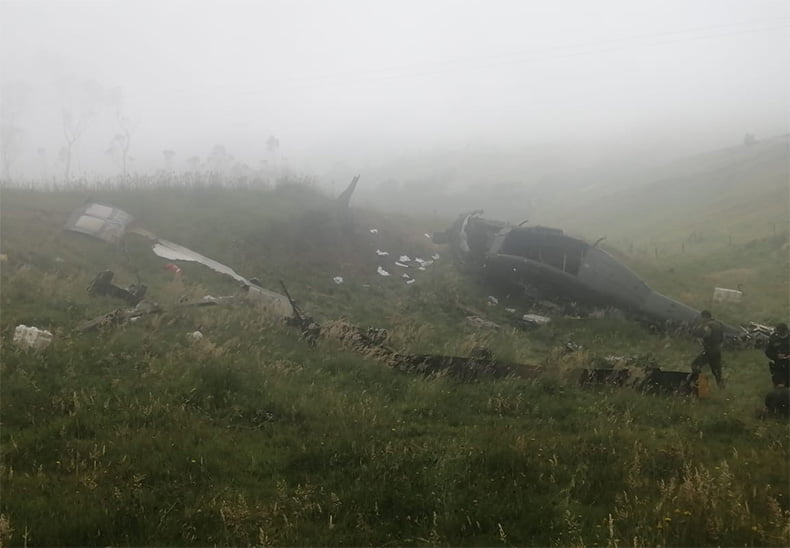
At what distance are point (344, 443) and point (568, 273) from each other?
12031mm

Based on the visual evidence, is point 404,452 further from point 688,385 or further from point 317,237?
point 317,237

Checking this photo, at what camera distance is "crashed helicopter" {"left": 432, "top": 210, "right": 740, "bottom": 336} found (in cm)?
1485

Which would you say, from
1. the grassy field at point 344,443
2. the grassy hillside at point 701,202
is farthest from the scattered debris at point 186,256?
the grassy hillside at point 701,202

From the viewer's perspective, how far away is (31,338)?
8.29 metres

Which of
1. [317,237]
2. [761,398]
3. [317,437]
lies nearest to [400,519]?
[317,437]

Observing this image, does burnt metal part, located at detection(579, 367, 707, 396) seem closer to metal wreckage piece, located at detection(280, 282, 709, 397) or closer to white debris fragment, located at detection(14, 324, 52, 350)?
metal wreckage piece, located at detection(280, 282, 709, 397)

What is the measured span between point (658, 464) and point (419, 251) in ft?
63.9

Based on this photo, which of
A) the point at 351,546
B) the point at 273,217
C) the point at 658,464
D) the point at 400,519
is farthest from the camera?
the point at 273,217

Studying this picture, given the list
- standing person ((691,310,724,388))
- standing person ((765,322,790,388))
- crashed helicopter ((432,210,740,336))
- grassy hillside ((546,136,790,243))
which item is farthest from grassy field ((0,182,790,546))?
grassy hillside ((546,136,790,243))

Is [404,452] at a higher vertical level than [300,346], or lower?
higher

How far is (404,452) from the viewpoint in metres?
5.40

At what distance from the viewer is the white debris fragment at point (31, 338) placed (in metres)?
8.11

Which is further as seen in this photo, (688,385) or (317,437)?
(688,385)

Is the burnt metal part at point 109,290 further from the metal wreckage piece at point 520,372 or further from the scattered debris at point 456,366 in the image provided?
the scattered debris at point 456,366
